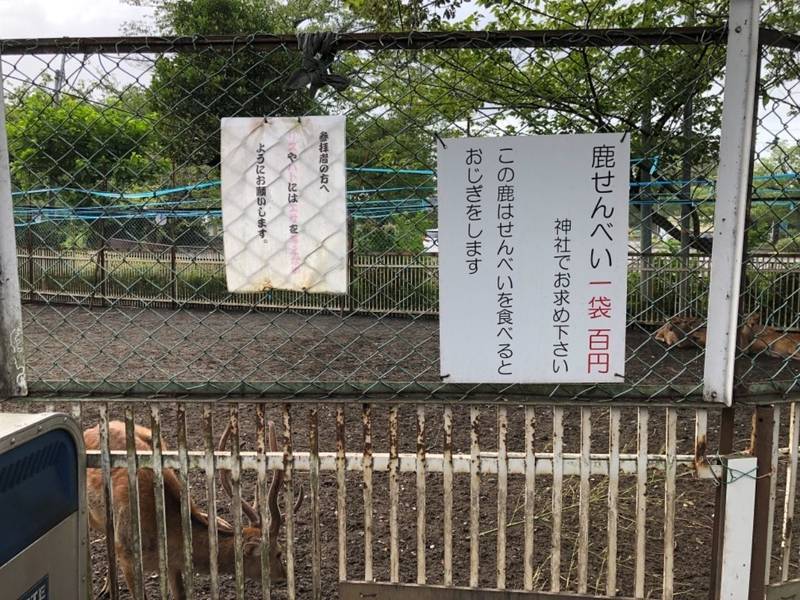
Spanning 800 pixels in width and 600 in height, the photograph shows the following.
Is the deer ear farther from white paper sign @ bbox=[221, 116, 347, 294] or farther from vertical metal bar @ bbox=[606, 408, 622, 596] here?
vertical metal bar @ bbox=[606, 408, 622, 596]

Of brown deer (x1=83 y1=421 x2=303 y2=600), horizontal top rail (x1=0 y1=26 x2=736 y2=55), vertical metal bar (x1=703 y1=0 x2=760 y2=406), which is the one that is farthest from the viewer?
brown deer (x1=83 y1=421 x2=303 y2=600)

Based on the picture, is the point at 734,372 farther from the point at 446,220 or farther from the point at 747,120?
the point at 446,220

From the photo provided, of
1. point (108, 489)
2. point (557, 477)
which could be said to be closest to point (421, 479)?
point (557, 477)

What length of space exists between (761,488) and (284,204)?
1.75 meters

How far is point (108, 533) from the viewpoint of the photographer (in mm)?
2311

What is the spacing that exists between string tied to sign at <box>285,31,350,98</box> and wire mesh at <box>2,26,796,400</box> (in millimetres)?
49

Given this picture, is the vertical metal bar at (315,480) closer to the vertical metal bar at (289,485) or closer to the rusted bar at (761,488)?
the vertical metal bar at (289,485)

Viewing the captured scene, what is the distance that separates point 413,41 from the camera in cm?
202

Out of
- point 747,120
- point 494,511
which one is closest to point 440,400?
point 747,120

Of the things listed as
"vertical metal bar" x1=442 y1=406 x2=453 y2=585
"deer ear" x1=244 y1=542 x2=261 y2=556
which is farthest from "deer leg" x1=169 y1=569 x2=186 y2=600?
"vertical metal bar" x1=442 y1=406 x2=453 y2=585

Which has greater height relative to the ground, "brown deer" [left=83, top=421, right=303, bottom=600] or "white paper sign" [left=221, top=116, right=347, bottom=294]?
"white paper sign" [left=221, top=116, right=347, bottom=294]

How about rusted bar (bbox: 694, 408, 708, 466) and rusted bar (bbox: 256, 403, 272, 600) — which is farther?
rusted bar (bbox: 256, 403, 272, 600)

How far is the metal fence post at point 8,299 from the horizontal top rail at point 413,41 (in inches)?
9.6

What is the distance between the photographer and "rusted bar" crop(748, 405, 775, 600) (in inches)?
81.4
